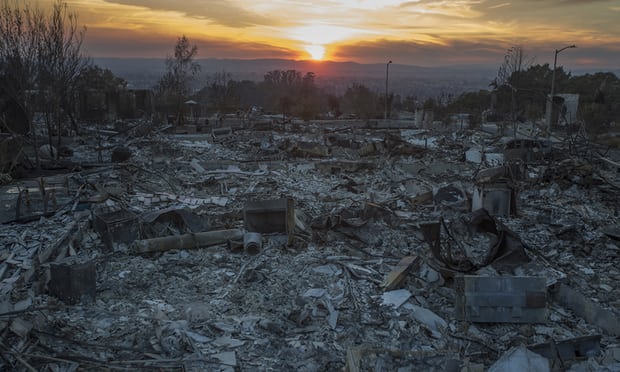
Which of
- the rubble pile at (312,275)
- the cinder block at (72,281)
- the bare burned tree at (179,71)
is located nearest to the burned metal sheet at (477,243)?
the rubble pile at (312,275)

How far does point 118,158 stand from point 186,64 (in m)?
21.7

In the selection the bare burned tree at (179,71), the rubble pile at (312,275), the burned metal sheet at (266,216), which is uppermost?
the bare burned tree at (179,71)

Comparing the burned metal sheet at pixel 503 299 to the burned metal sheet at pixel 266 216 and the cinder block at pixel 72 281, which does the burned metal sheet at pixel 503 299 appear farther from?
the cinder block at pixel 72 281

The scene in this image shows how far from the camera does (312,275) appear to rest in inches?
274

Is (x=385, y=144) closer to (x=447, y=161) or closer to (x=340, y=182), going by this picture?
(x=447, y=161)

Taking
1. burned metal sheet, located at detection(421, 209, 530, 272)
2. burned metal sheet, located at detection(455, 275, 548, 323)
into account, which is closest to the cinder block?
burned metal sheet, located at detection(455, 275, 548, 323)

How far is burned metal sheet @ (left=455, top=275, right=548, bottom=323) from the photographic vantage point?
217 inches

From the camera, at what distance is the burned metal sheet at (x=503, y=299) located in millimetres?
5501

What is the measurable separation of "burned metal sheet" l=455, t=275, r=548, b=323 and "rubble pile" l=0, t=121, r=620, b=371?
0.6 inches

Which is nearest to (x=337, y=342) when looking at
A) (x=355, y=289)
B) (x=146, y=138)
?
(x=355, y=289)

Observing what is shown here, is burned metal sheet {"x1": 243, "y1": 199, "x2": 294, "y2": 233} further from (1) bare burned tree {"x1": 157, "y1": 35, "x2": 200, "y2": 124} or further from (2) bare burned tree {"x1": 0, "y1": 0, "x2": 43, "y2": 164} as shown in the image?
Result: (1) bare burned tree {"x1": 157, "y1": 35, "x2": 200, "y2": 124}

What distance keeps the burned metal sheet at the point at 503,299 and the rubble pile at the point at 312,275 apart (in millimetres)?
16

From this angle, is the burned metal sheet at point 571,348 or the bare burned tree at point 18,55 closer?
the burned metal sheet at point 571,348

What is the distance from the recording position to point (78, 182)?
12141 mm
